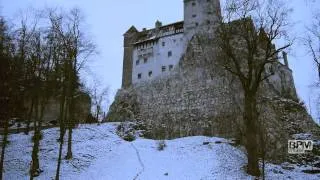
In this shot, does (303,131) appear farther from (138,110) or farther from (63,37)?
(63,37)

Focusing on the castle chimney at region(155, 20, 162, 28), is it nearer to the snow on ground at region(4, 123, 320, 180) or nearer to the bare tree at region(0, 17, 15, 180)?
the snow on ground at region(4, 123, 320, 180)

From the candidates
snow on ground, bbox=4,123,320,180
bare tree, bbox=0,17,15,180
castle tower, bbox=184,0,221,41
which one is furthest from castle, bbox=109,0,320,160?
bare tree, bbox=0,17,15,180

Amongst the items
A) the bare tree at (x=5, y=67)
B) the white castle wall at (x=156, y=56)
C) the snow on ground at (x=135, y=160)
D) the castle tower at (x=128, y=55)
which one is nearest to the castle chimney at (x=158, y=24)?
the castle tower at (x=128, y=55)

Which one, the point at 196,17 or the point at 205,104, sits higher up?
the point at 196,17

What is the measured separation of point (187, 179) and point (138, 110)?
30.2 metres

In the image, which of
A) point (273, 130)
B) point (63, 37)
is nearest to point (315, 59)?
point (273, 130)

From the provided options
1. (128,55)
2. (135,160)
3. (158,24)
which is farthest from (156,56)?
(135,160)

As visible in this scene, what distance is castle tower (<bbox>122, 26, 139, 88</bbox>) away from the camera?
6688cm

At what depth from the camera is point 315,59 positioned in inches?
992

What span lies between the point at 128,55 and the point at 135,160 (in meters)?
40.4

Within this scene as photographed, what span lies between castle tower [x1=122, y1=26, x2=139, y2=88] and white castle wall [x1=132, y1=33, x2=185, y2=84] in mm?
882

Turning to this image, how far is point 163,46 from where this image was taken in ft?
218

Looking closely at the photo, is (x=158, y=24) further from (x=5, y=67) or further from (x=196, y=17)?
(x=5, y=67)

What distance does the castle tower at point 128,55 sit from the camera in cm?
6688
